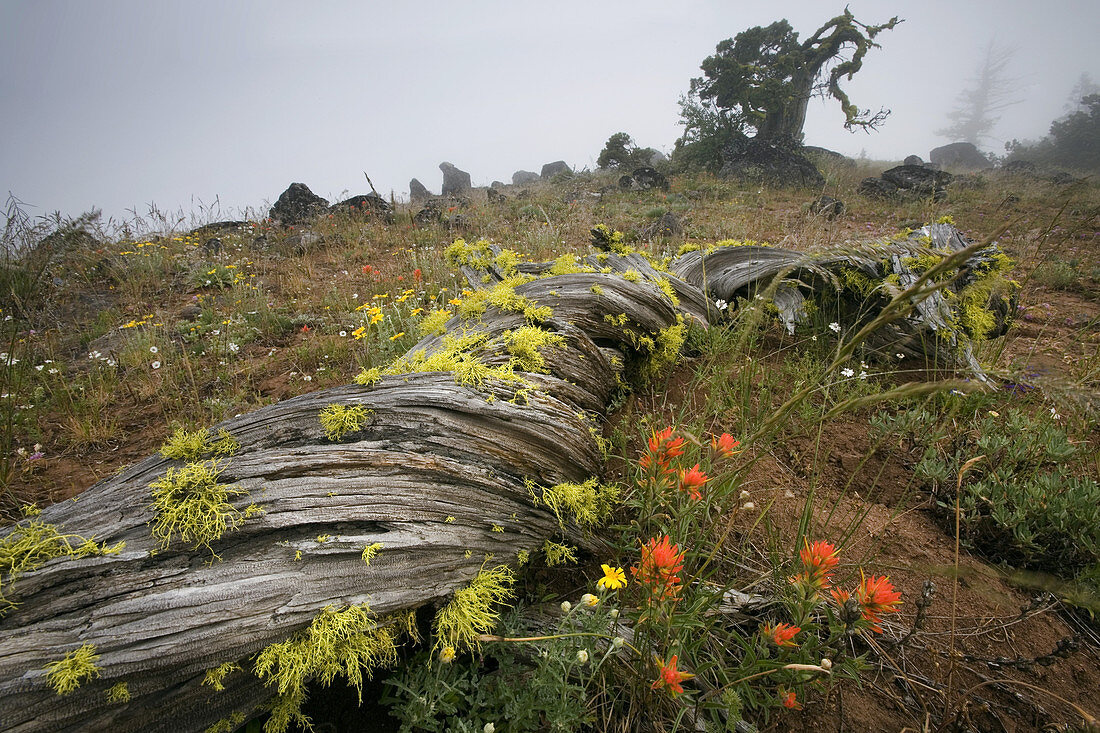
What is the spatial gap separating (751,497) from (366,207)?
11.8 m

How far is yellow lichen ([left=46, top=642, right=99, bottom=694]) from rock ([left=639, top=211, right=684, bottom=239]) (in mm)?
8923

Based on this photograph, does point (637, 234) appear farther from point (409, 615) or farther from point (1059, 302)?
point (409, 615)

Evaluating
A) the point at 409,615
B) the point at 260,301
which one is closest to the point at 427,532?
the point at 409,615

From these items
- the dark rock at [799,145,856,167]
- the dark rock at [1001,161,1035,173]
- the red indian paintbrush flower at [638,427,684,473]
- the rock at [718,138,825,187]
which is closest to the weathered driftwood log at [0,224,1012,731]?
the red indian paintbrush flower at [638,427,684,473]

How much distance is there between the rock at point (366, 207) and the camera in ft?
35.7

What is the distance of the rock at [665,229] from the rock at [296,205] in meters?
9.14

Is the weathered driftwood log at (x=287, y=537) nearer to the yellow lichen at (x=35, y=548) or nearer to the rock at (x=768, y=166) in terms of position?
the yellow lichen at (x=35, y=548)

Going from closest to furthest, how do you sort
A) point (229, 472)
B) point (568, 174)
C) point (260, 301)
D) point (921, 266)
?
1. point (229, 472)
2. point (921, 266)
3. point (260, 301)
4. point (568, 174)

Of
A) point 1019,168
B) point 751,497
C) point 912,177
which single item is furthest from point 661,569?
point 1019,168

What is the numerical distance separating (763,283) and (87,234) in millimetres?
11427

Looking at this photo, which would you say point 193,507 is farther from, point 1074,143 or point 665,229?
point 1074,143

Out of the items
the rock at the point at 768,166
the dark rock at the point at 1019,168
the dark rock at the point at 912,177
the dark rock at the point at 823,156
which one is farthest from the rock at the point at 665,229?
the dark rock at the point at 1019,168

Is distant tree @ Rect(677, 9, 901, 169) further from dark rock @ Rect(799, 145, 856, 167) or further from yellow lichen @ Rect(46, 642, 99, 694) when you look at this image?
yellow lichen @ Rect(46, 642, 99, 694)

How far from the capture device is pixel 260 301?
576 cm
